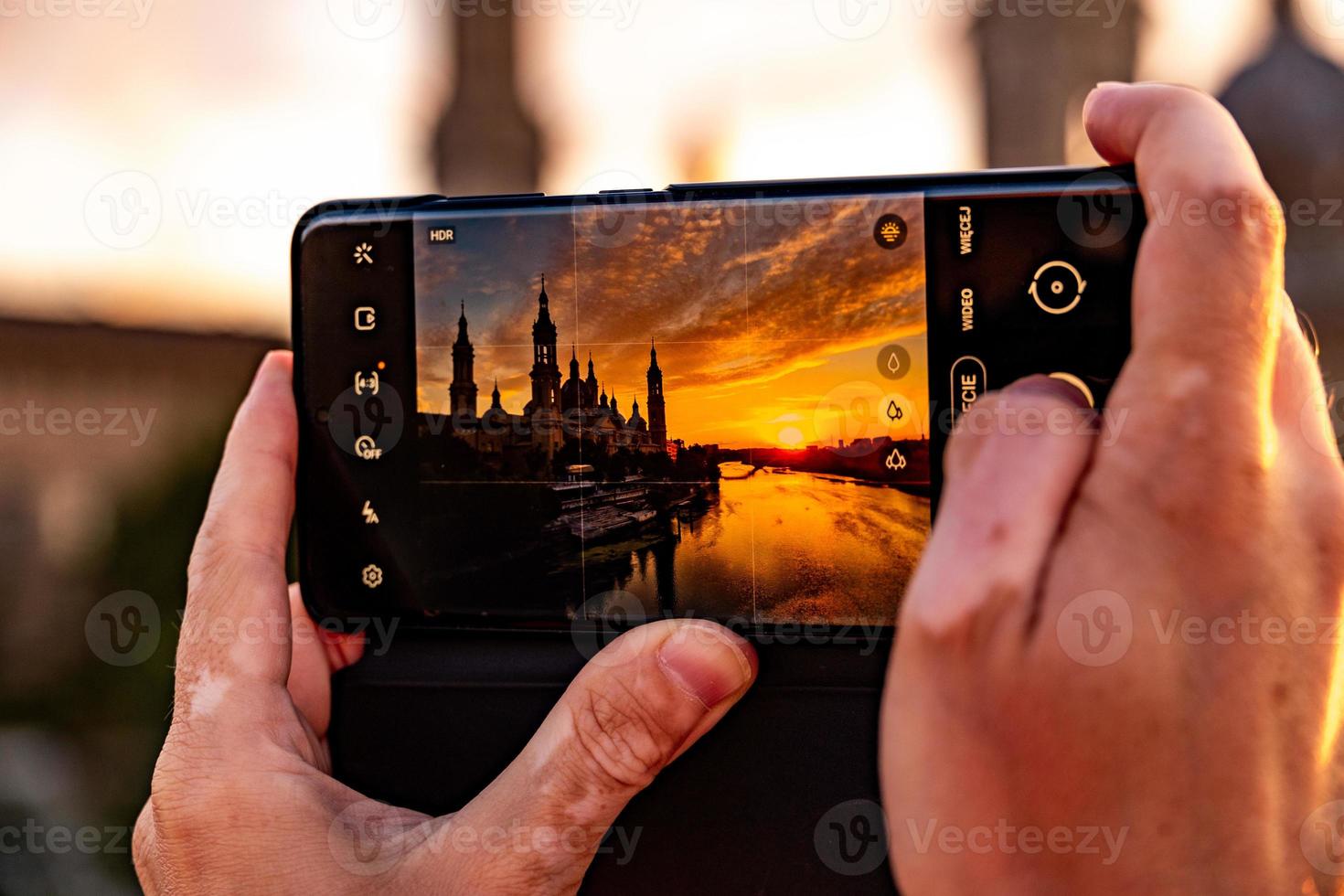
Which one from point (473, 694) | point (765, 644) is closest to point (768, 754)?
point (765, 644)

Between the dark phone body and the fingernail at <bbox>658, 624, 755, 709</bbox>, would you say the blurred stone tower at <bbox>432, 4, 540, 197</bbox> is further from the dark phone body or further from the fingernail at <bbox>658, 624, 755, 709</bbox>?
the fingernail at <bbox>658, 624, 755, 709</bbox>

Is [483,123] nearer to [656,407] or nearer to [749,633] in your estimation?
[656,407]

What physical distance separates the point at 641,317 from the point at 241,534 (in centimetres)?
52

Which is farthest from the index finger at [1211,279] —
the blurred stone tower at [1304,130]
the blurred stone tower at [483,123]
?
the blurred stone tower at [483,123]

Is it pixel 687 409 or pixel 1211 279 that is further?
pixel 687 409

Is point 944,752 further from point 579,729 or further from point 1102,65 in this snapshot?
point 1102,65

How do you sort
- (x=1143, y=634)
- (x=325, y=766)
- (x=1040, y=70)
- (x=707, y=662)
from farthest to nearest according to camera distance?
(x=1040, y=70)
(x=325, y=766)
(x=707, y=662)
(x=1143, y=634)

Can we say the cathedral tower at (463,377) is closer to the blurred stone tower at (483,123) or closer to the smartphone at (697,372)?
the smartphone at (697,372)

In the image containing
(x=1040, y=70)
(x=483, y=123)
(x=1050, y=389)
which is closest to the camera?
(x=1050, y=389)

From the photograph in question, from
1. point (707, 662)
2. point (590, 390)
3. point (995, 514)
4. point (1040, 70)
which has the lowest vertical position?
point (707, 662)

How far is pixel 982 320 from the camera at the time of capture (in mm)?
766

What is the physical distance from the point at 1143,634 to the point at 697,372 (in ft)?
1.41

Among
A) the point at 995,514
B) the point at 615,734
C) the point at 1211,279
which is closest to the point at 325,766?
the point at 615,734

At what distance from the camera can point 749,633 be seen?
2.63ft
